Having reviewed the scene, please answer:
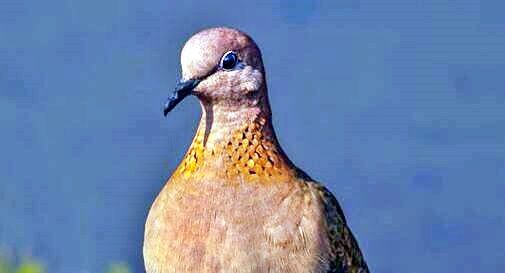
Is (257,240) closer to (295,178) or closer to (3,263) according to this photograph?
(295,178)

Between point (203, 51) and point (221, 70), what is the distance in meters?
0.05

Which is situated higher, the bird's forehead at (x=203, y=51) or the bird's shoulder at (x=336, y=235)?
the bird's forehead at (x=203, y=51)

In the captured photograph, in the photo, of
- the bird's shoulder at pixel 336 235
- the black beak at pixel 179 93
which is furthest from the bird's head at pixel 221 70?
the bird's shoulder at pixel 336 235

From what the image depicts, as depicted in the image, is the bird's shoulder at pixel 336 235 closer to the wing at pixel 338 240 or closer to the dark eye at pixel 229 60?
the wing at pixel 338 240

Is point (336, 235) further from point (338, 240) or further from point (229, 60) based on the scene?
point (229, 60)

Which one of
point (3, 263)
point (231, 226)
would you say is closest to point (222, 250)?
point (231, 226)

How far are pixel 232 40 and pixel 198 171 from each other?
0.25 meters

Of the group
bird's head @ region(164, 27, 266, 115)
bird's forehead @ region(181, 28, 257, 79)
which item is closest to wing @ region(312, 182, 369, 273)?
bird's head @ region(164, 27, 266, 115)

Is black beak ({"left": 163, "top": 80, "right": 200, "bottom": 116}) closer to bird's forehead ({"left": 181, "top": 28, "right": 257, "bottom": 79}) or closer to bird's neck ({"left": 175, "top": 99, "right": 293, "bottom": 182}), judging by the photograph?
bird's forehead ({"left": 181, "top": 28, "right": 257, "bottom": 79})

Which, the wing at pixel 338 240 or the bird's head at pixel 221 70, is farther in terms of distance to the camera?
the wing at pixel 338 240

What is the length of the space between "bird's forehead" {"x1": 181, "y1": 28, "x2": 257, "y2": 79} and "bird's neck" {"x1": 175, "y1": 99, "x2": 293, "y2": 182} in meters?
0.12

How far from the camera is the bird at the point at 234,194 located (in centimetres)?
260

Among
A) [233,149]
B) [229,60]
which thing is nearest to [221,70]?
[229,60]

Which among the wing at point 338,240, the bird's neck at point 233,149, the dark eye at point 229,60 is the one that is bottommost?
the wing at point 338,240
